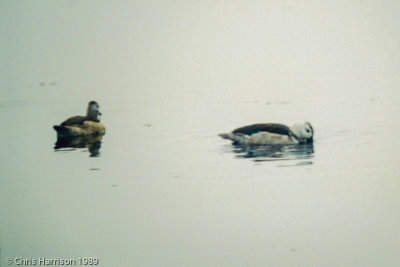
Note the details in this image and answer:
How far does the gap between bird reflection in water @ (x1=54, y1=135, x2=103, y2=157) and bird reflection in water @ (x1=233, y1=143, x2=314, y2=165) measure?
374 cm

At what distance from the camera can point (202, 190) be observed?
15.2m

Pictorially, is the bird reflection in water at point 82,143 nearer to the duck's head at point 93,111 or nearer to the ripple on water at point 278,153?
the duck's head at point 93,111

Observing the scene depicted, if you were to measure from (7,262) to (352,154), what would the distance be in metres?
9.21

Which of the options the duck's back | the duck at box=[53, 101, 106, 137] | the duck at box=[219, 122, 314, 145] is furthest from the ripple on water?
the duck's back

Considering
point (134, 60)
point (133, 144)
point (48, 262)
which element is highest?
point (134, 60)

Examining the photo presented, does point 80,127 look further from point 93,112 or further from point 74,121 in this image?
point 93,112

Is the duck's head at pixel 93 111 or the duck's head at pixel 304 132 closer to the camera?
the duck's head at pixel 304 132

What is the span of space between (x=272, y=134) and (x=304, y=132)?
87 centimetres

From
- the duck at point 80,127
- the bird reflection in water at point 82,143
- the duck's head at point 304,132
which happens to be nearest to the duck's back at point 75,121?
the duck at point 80,127

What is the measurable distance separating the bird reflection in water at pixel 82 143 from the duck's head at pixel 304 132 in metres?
5.34

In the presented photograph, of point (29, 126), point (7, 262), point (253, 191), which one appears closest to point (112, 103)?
point (29, 126)

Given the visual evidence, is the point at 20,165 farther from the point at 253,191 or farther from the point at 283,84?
the point at 283,84

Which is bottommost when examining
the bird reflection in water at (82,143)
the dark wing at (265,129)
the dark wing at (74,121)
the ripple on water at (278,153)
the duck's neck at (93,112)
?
the ripple on water at (278,153)

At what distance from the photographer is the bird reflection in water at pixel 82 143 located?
66.5ft
